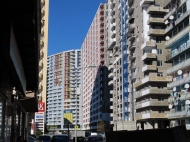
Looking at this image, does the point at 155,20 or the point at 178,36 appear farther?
the point at 155,20

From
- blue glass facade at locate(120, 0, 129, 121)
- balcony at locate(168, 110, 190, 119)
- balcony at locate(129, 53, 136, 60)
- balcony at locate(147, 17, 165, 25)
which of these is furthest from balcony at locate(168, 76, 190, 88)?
blue glass facade at locate(120, 0, 129, 121)

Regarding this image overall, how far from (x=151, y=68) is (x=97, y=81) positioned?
181ft

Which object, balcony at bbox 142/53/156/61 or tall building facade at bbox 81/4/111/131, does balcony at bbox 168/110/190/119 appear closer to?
balcony at bbox 142/53/156/61

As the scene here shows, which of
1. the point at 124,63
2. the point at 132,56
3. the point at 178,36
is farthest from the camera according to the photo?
the point at 124,63

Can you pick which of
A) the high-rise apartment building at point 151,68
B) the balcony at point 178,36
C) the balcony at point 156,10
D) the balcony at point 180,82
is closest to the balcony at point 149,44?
the high-rise apartment building at point 151,68

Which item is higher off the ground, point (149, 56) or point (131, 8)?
point (131, 8)

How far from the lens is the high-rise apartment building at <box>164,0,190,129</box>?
181ft

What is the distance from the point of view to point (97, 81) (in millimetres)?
124375

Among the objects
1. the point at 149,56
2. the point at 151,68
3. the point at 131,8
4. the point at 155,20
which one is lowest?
the point at 151,68

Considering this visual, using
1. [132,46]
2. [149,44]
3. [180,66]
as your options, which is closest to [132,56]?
[132,46]

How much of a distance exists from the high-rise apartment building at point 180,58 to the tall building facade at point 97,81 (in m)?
47.7

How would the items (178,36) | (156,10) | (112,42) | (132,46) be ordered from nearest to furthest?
(178,36), (156,10), (132,46), (112,42)

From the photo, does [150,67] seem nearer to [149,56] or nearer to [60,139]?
[149,56]

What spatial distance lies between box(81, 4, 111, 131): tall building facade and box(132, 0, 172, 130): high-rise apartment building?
3296 cm
